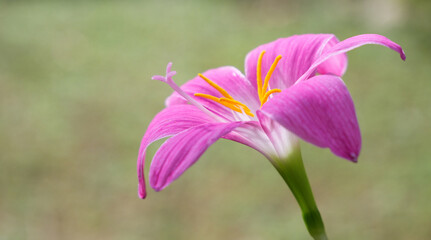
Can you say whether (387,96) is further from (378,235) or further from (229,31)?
(229,31)

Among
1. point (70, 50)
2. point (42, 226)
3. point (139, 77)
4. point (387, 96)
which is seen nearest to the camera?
point (42, 226)

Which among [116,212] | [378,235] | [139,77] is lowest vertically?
[378,235]

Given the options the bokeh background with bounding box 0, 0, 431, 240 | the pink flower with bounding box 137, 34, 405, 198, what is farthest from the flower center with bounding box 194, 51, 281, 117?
the bokeh background with bounding box 0, 0, 431, 240

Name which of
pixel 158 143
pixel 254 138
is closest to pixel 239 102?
pixel 254 138

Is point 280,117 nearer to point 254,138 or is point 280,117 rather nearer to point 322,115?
point 322,115

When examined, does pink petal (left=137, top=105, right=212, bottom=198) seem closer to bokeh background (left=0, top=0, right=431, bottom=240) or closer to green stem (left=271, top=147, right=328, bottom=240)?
green stem (left=271, top=147, right=328, bottom=240)

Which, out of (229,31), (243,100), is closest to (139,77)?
(229,31)

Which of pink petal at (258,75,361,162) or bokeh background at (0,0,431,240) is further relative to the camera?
bokeh background at (0,0,431,240)

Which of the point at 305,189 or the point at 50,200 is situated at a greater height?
the point at 305,189
